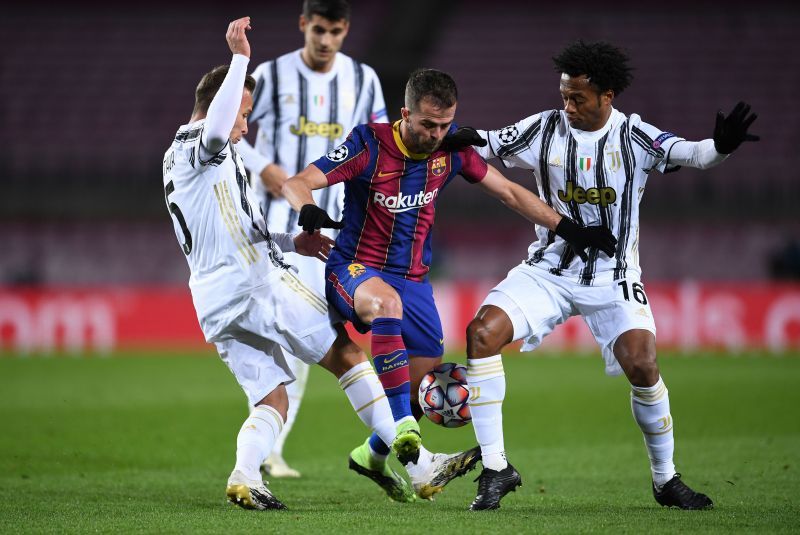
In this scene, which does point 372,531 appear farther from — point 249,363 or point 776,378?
point 776,378

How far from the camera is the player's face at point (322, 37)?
6.73 m

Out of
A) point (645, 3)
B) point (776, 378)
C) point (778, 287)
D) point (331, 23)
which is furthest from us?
point (645, 3)

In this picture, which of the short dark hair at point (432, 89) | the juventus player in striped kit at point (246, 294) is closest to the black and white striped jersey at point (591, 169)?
the short dark hair at point (432, 89)

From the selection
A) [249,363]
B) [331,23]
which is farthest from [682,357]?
[249,363]

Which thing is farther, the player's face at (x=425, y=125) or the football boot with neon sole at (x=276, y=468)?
the football boot with neon sole at (x=276, y=468)

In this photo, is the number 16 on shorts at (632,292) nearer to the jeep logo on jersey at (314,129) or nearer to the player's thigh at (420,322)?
the player's thigh at (420,322)

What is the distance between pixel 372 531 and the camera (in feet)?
14.3

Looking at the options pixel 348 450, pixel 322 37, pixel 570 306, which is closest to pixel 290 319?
pixel 570 306

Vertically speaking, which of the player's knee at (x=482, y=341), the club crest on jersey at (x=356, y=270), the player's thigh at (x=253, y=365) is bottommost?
the player's thigh at (x=253, y=365)

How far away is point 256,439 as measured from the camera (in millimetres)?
5137

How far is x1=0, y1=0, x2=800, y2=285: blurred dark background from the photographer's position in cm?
2062

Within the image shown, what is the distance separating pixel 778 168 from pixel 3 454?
17357 millimetres

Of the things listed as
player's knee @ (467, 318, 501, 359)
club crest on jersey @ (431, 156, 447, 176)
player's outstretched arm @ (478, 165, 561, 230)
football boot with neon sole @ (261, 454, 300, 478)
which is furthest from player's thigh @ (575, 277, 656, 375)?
football boot with neon sole @ (261, 454, 300, 478)

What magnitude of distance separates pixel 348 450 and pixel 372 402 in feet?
9.73
